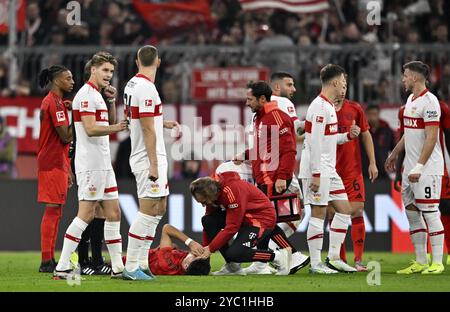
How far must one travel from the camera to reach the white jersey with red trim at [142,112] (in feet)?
37.5

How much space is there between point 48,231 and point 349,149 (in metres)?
3.87

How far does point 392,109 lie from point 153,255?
7.80 meters

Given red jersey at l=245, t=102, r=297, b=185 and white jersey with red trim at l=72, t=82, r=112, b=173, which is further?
red jersey at l=245, t=102, r=297, b=185

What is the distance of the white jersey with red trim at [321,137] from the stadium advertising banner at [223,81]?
688 centimetres

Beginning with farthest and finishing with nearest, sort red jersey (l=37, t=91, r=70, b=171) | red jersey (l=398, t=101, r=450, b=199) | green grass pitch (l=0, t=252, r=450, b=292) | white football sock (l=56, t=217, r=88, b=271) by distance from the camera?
red jersey (l=398, t=101, r=450, b=199)
red jersey (l=37, t=91, r=70, b=171)
white football sock (l=56, t=217, r=88, b=271)
green grass pitch (l=0, t=252, r=450, b=292)

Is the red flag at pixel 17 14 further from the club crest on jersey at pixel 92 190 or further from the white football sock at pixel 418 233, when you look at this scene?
the white football sock at pixel 418 233

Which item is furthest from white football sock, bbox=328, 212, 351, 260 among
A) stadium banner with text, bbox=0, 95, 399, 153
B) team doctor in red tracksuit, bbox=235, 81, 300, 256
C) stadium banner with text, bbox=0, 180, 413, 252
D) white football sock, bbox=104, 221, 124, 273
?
stadium banner with text, bbox=0, 95, 399, 153

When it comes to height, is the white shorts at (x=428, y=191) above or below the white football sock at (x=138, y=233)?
above

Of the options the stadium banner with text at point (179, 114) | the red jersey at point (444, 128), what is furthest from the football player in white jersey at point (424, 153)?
the stadium banner with text at point (179, 114)

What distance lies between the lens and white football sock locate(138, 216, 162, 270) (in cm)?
1166

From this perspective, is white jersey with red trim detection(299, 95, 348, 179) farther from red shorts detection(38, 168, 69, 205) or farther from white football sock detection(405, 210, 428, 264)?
red shorts detection(38, 168, 69, 205)

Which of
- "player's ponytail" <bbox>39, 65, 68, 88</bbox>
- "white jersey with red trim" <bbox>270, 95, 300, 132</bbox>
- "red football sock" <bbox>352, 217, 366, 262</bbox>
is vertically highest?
"player's ponytail" <bbox>39, 65, 68, 88</bbox>

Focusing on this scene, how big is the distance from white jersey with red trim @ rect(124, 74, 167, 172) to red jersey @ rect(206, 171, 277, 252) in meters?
1.34

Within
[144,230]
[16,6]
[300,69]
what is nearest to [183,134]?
[300,69]
